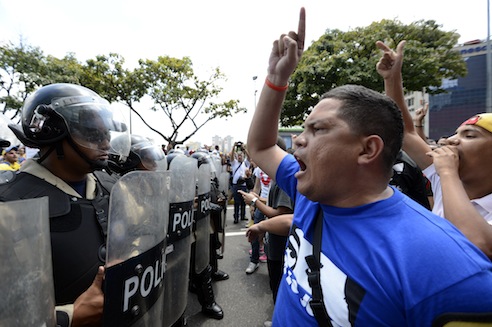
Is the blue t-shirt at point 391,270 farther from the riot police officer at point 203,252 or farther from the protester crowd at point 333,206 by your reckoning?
the riot police officer at point 203,252

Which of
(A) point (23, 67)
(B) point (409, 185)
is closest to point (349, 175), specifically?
(B) point (409, 185)

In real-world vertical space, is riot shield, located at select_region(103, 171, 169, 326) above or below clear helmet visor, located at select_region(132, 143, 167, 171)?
below

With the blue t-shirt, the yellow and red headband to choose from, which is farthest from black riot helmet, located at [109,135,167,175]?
the yellow and red headband

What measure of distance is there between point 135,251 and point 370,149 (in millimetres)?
988

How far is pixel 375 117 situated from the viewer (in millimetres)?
1025

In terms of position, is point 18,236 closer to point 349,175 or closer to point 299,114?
point 349,175

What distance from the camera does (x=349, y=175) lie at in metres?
1.05

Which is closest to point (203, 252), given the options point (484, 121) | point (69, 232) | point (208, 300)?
point (208, 300)

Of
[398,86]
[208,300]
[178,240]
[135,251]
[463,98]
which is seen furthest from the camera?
[463,98]

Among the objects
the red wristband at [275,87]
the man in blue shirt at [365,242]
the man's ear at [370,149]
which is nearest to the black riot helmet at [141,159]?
the red wristband at [275,87]

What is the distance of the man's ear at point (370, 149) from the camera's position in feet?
Result: 3.30

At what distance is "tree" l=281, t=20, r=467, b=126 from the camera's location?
13.2 metres

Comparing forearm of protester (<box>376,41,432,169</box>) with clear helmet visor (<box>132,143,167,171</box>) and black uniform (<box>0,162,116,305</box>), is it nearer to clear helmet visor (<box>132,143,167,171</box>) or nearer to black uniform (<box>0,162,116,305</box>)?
black uniform (<box>0,162,116,305</box>)

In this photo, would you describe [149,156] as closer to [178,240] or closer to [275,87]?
[178,240]
